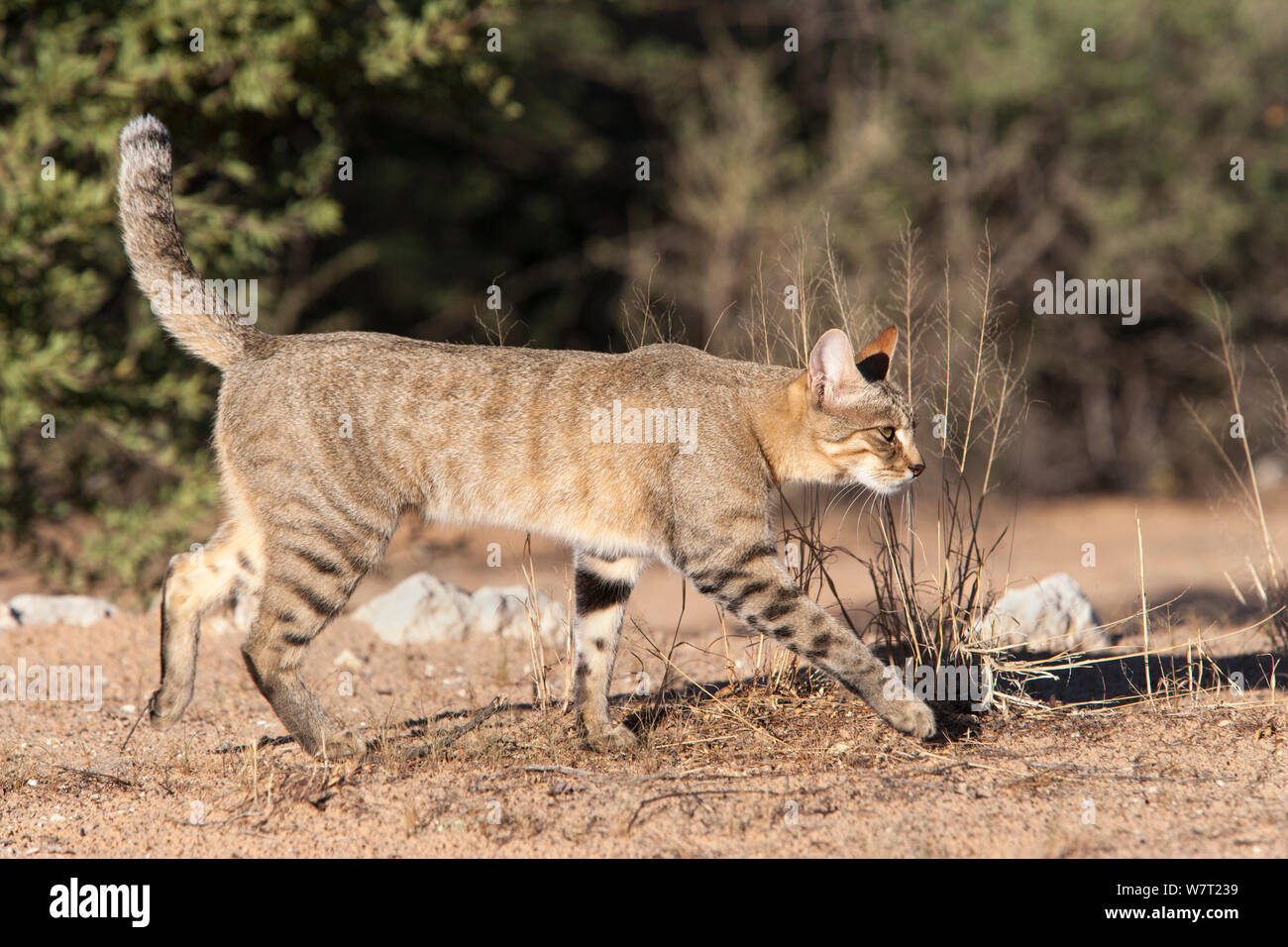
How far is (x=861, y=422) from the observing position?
5.32 metres

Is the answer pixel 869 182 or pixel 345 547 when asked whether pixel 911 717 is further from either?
pixel 869 182

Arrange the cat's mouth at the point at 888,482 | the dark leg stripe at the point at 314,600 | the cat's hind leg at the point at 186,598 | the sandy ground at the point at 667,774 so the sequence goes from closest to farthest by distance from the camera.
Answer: the sandy ground at the point at 667,774 < the dark leg stripe at the point at 314,600 < the cat's mouth at the point at 888,482 < the cat's hind leg at the point at 186,598

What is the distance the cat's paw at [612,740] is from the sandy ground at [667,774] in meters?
0.07

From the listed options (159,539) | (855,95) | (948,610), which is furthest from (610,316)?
(948,610)

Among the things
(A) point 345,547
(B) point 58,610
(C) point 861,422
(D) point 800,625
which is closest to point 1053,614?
(C) point 861,422

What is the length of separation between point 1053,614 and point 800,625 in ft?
8.72

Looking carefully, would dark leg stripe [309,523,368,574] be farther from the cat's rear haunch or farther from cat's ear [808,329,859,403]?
cat's ear [808,329,859,403]

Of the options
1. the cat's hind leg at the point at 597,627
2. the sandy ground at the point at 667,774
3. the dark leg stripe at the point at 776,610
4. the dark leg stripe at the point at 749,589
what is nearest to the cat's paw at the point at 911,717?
the sandy ground at the point at 667,774

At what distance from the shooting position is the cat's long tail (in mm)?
5293

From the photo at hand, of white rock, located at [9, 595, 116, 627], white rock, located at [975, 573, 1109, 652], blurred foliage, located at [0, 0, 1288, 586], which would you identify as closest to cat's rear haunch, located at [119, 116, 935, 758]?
white rock, located at [975, 573, 1109, 652]

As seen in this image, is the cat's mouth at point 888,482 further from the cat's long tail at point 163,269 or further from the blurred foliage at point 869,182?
the blurred foliage at point 869,182

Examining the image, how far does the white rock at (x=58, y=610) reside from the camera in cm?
785

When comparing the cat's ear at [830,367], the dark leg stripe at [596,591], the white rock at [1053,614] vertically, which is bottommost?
the white rock at [1053,614]

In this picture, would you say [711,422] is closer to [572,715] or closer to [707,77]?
[572,715]
